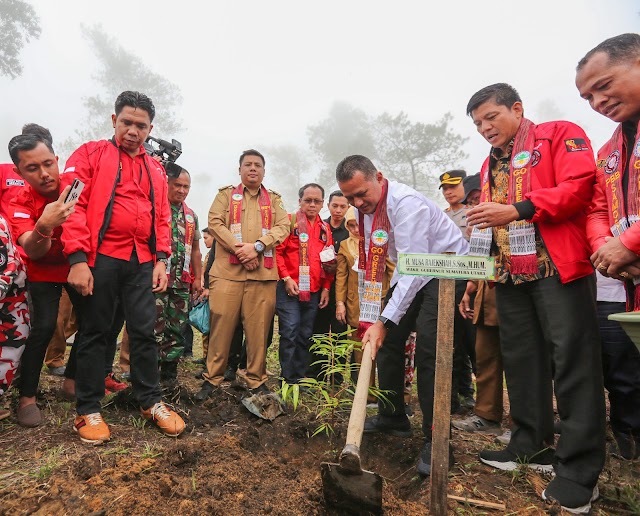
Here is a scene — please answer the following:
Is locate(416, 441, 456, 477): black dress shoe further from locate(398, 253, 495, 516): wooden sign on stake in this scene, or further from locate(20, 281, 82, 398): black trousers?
locate(20, 281, 82, 398): black trousers

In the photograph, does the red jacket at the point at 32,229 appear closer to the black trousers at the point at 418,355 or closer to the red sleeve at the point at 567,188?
the black trousers at the point at 418,355

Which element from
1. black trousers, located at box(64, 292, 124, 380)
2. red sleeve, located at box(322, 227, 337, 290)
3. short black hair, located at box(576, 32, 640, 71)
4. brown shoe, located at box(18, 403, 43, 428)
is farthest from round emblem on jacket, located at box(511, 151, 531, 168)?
brown shoe, located at box(18, 403, 43, 428)

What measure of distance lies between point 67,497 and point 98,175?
6.65ft

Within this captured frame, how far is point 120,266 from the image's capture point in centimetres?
289

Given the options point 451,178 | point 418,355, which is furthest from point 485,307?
point 451,178

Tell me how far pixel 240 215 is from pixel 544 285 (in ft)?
9.36

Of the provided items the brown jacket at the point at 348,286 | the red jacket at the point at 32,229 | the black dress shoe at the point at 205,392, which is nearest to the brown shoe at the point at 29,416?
the red jacket at the point at 32,229

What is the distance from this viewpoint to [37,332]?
2988 mm

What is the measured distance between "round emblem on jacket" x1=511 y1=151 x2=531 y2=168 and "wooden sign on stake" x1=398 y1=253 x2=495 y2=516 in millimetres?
824

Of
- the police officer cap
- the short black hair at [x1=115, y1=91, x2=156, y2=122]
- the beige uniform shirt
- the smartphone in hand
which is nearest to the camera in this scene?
the smartphone in hand

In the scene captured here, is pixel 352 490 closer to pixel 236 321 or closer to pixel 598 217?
pixel 598 217

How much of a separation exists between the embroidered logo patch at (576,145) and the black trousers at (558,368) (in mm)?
730

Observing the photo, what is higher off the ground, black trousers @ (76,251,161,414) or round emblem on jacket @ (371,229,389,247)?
round emblem on jacket @ (371,229,389,247)

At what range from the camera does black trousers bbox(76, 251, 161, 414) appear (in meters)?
2.75
